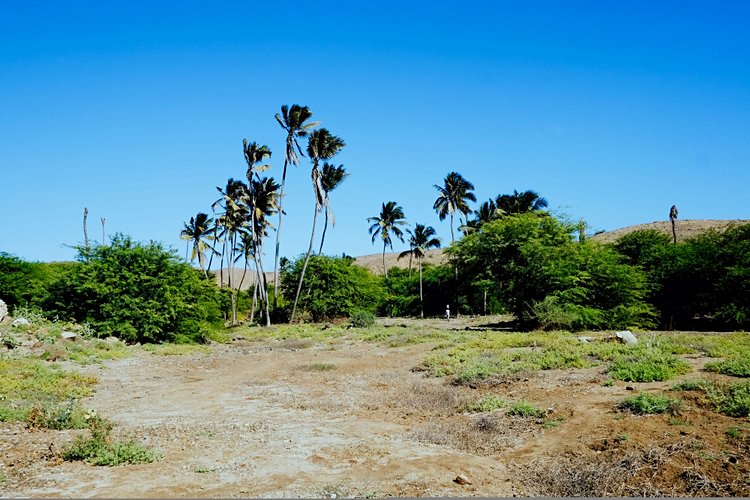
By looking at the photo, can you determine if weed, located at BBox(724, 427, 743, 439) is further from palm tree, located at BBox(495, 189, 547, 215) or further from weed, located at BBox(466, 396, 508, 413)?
palm tree, located at BBox(495, 189, 547, 215)

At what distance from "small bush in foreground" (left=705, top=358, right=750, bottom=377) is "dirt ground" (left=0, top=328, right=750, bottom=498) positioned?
1.22 metres

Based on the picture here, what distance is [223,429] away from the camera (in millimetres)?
9656

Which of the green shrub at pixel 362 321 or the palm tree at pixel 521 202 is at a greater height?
the palm tree at pixel 521 202

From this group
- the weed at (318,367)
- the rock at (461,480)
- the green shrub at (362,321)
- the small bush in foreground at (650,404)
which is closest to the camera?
the rock at (461,480)

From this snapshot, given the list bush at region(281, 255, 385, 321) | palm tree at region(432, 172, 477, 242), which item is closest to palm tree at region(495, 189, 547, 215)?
palm tree at region(432, 172, 477, 242)

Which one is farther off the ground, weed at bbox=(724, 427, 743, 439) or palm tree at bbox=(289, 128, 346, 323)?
palm tree at bbox=(289, 128, 346, 323)

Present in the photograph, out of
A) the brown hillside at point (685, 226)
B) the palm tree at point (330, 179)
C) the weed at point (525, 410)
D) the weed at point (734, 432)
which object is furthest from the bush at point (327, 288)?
the brown hillside at point (685, 226)

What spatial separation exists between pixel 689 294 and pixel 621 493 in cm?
3315

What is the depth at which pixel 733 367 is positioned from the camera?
11.3 metres

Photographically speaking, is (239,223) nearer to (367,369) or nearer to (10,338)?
(10,338)

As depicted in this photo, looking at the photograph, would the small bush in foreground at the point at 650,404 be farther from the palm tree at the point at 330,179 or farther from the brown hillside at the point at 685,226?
the brown hillside at the point at 685,226

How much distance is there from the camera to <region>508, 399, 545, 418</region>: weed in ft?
32.5

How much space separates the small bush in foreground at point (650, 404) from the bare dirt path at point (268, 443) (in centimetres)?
348

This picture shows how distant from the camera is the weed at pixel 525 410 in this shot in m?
9.91
